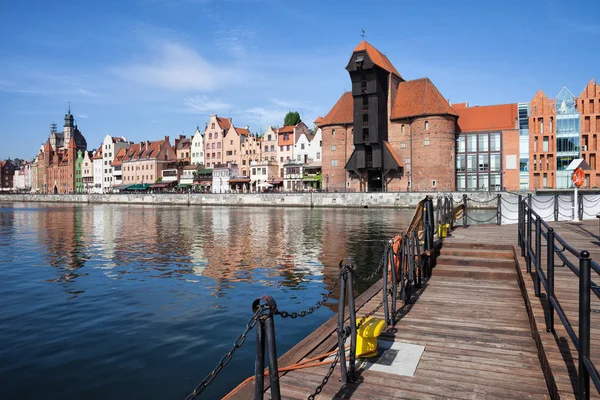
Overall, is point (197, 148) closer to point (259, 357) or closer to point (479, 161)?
point (479, 161)

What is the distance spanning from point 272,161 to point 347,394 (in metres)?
87.3

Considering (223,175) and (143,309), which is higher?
(223,175)

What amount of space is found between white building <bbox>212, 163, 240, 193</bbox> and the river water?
74.1 metres

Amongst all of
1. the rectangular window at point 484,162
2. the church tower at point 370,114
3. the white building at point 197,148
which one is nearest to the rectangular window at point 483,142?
the rectangular window at point 484,162

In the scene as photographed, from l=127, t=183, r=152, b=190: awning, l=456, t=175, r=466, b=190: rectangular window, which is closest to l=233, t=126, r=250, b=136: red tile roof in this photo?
l=127, t=183, r=152, b=190: awning

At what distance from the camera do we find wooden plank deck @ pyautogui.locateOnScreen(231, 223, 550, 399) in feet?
15.6

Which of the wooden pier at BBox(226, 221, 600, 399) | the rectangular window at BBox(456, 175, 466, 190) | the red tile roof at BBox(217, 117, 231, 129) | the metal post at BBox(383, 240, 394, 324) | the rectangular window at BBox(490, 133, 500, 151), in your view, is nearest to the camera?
the wooden pier at BBox(226, 221, 600, 399)

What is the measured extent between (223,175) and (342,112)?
34.2 m

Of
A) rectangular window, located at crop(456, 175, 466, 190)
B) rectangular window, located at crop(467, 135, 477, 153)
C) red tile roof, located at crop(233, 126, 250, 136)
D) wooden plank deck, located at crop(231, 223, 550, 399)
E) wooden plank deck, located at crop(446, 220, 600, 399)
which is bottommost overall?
wooden plank deck, located at crop(231, 223, 550, 399)

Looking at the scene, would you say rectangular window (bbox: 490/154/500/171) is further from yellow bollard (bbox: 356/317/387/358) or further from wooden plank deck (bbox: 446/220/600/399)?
yellow bollard (bbox: 356/317/387/358)

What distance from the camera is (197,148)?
10925 cm

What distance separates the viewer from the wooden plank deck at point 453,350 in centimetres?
477

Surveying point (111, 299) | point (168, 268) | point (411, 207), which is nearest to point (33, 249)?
point (168, 268)

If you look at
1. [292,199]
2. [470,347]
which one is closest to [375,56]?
[292,199]
